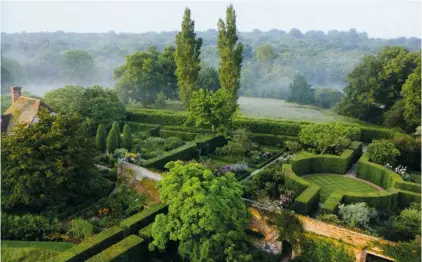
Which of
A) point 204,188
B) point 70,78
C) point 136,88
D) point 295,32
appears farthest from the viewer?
point 295,32

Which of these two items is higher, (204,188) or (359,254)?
(204,188)

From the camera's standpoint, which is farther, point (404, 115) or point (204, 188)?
point (404, 115)

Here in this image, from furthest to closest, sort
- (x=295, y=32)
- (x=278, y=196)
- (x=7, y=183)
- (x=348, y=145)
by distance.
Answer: (x=295, y=32) → (x=348, y=145) → (x=278, y=196) → (x=7, y=183)

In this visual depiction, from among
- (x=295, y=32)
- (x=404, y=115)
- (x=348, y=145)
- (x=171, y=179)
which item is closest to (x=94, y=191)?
(x=171, y=179)

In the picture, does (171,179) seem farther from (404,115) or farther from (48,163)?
(404,115)

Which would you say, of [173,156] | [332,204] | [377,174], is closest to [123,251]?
[332,204]

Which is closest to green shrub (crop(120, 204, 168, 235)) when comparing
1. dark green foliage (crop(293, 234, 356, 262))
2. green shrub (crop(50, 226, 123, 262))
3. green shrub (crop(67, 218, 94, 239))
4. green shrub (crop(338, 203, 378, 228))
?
green shrub (crop(50, 226, 123, 262))

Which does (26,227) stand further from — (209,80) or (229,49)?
(209,80)

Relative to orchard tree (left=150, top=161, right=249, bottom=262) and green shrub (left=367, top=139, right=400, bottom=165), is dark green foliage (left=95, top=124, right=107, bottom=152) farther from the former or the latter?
green shrub (left=367, top=139, right=400, bottom=165)
